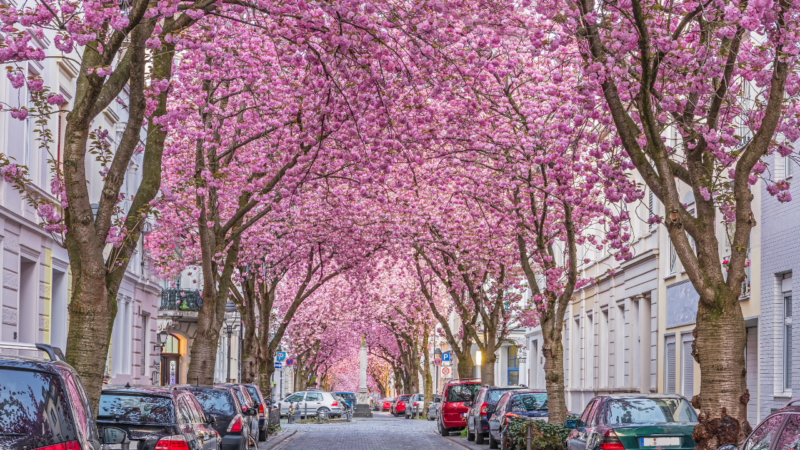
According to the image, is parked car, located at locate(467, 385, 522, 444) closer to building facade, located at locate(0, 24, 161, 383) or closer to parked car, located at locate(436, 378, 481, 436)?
parked car, located at locate(436, 378, 481, 436)

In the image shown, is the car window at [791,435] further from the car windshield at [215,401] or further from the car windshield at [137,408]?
the car windshield at [215,401]

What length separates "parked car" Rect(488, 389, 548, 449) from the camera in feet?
76.0

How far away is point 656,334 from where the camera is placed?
2773 centimetres

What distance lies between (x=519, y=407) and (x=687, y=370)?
449cm

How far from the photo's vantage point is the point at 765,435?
7.72 meters

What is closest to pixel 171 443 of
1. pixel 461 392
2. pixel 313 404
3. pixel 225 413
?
pixel 225 413

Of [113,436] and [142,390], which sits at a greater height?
[142,390]

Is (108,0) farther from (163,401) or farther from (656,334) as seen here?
(656,334)

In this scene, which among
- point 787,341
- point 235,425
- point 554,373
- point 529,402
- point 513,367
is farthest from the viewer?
point 513,367

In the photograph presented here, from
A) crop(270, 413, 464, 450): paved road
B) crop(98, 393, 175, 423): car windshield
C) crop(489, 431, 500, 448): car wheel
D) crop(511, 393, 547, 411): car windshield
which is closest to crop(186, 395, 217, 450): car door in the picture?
crop(98, 393, 175, 423): car windshield

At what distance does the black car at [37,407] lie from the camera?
19.7ft

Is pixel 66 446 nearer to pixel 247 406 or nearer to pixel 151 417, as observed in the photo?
pixel 151 417

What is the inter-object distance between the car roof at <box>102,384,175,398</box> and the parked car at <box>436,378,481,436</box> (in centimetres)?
2200

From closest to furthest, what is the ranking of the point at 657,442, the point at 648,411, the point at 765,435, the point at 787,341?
the point at 765,435 → the point at 657,442 → the point at 648,411 → the point at 787,341
